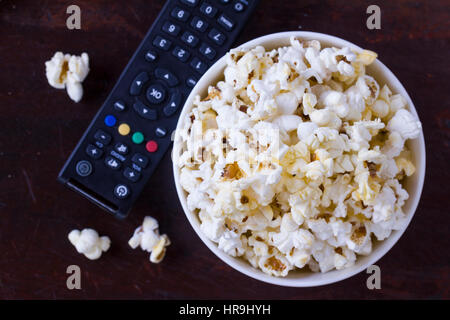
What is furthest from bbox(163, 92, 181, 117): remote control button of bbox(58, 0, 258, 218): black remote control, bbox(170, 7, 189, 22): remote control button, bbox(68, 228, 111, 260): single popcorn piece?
bbox(68, 228, 111, 260): single popcorn piece

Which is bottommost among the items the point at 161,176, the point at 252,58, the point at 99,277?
the point at 99,277

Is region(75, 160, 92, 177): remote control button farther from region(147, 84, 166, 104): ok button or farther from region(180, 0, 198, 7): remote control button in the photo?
region(180, 0, 198, 7): remote control button

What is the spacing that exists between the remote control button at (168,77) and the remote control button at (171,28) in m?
0.05

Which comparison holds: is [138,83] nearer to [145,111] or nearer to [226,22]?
[145,111]

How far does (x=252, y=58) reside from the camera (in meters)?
0.55

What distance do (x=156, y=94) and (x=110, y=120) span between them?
73 millimetres

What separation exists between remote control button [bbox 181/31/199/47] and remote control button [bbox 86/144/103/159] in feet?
0.62

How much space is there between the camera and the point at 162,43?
0.67m

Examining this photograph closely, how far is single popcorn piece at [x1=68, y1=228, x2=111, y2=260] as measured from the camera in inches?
28.0

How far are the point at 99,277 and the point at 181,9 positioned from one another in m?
0.40

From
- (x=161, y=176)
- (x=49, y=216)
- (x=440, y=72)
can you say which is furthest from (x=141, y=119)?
(x=440, y=72)

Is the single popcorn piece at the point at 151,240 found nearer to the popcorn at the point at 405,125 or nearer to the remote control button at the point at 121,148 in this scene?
the remote control button at the point at 121,148

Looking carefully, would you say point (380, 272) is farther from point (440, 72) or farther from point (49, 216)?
point (49, 216)

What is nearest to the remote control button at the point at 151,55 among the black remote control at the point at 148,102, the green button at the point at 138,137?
the black remote control at the point at 148,102
